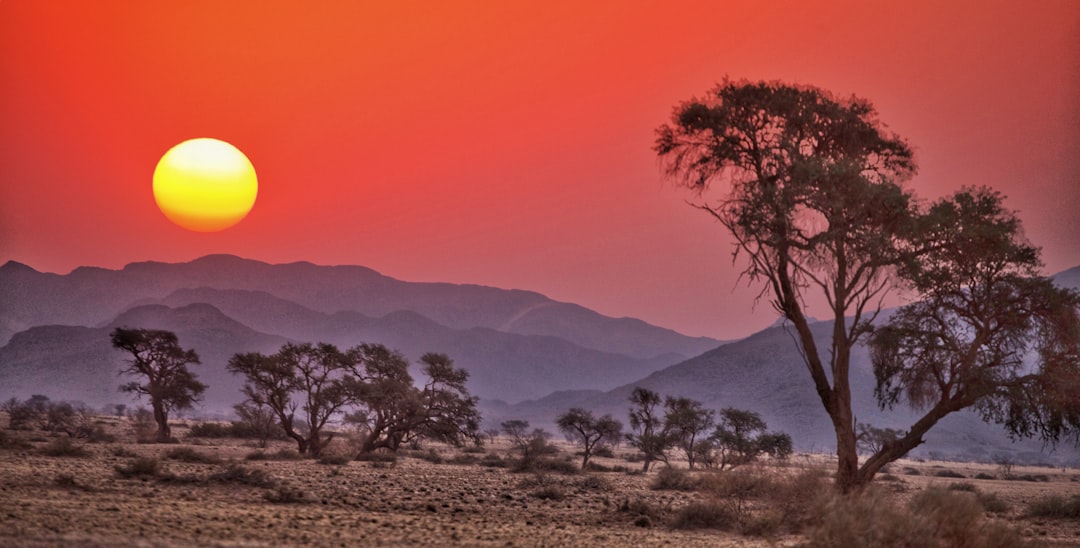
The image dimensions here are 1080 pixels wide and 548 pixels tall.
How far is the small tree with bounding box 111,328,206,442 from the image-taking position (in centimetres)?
4994

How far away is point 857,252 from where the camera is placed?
18938 mm

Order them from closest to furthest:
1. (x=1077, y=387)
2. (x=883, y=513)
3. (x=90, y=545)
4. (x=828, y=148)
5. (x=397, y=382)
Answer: (x=90, y=545), (x=883, y=513), (x=1077, y=387), (x=828, y=148), (x=397, y=382)

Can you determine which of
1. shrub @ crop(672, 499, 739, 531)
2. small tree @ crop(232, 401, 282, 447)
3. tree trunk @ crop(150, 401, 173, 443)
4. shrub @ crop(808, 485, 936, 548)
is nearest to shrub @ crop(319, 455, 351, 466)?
small tree @ crop(232, 401, 282, 447)

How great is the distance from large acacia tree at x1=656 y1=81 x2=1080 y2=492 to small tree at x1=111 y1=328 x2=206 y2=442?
40.7 m

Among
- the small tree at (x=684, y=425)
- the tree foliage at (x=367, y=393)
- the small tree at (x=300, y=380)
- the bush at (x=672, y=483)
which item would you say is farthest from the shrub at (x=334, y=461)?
the small tree at (x=684, y=425)

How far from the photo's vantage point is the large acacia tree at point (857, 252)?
1878 cm

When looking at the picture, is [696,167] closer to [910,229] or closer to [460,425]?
[910,229]

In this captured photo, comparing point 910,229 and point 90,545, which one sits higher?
point 910,229

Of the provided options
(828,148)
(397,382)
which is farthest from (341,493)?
(397,382)

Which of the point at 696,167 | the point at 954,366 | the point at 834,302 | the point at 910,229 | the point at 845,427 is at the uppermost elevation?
the point at 696,167

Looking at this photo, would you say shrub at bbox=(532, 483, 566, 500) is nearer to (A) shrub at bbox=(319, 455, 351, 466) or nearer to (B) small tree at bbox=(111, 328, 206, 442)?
(A) shrub at bbox=(319, 455, 351, 466)

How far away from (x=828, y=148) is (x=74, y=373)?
208 metres

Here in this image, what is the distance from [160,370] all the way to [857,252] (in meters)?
47.4

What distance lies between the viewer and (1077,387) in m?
18.0
